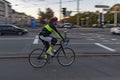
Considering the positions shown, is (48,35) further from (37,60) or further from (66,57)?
(66,57)

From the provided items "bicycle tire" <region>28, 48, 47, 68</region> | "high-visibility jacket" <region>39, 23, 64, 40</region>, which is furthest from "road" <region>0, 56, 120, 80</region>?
"high-visibility jacket" <region>39, 23, 64, 40</region>

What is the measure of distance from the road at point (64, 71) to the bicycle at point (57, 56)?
0.17 meters

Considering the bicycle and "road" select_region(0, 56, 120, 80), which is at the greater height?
the bicycle

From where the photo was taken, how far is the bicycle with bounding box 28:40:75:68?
11656 millimetres

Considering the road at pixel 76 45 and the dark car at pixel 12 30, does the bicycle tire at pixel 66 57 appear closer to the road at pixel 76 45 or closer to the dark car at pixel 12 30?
the road at pixel 76 45

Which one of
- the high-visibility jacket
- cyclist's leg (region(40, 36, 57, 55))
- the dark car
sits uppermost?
the high-visibility jacket

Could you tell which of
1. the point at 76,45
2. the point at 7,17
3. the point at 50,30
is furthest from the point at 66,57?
the point at 7,17

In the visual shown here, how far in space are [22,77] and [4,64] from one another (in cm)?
290

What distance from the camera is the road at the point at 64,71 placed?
378 inches

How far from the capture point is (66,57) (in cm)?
1202

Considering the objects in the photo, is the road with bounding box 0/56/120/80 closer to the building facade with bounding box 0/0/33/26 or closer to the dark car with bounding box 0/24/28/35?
the dark car with bounding box 0/24/28/35

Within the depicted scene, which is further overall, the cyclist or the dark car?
the dark car

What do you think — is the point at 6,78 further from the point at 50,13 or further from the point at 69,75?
the point at 50,13

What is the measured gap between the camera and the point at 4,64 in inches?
487
